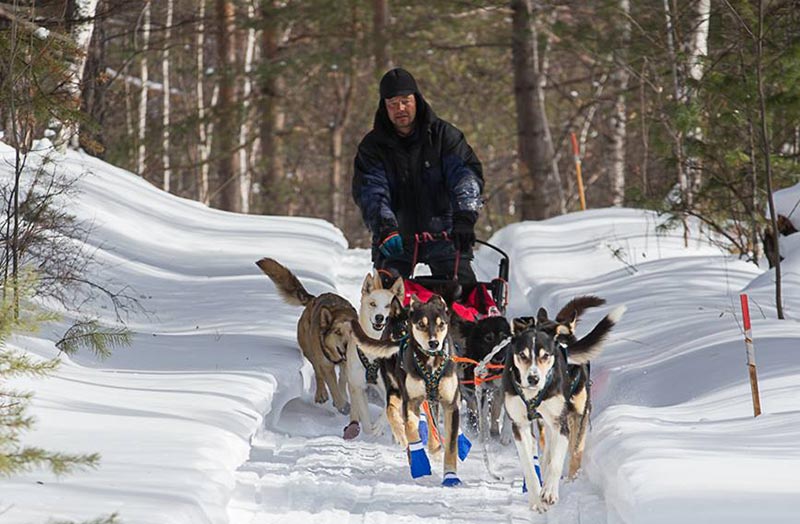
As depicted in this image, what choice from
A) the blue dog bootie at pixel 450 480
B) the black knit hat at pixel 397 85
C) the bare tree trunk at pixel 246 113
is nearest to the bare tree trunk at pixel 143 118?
the bare tree trunk at pixel 246 113

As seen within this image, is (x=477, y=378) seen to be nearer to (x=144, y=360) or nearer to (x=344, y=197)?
(x=144, y=360)

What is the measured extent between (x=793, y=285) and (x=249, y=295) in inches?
208

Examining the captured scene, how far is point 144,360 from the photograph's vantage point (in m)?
8.38

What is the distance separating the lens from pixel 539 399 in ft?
19.1

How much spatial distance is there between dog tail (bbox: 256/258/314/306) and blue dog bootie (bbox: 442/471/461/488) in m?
3.03

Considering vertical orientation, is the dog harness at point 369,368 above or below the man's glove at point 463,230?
below

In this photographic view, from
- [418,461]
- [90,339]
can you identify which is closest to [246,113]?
[90,339]

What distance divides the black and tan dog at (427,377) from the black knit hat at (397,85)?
1.81 m

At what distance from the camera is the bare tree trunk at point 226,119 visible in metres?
25.1

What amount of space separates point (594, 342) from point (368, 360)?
188cm

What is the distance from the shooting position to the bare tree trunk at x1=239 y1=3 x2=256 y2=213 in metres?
25.3

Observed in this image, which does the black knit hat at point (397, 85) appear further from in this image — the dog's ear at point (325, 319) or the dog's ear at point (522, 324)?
the dog's ear at point (522, 324)

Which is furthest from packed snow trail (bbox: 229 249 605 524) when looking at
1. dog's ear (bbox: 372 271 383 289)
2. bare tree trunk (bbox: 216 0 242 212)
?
bare tree trunk (bbox: 216 0 242 212)

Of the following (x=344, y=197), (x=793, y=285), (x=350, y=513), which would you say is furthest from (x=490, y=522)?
(x=344, y=197)
